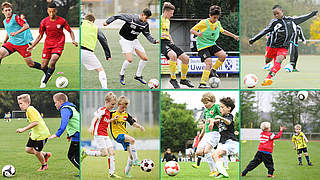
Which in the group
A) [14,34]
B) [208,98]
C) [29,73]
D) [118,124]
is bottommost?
[118,124]

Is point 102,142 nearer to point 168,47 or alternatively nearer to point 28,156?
point 28,156

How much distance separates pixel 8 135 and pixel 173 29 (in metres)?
3.95

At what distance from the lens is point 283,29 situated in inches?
279

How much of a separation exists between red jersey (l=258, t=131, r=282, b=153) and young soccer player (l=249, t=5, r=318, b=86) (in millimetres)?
1184

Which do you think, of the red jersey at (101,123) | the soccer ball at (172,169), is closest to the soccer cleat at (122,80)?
the red jersey at (101,123)

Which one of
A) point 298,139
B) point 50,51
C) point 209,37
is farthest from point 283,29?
point 50,51

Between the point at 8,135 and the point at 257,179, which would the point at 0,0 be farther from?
the point at 257,179

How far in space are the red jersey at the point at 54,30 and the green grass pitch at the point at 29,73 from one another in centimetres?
79

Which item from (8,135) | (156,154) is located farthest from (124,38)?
(8,135)

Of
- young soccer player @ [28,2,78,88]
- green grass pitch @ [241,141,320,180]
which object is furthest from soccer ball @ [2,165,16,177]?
green grass pitch @ [241,141,320,180]

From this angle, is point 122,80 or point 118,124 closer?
point 118,124

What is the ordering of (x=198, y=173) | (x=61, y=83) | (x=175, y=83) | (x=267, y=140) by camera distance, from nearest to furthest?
(x=267, y=140)
(x=198, y=173)
(x=61, y=83)
(x=175, y=83)

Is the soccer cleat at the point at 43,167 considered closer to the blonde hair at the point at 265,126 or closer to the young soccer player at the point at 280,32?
the blonde hair at the point at 265,126

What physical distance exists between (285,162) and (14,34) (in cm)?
518
